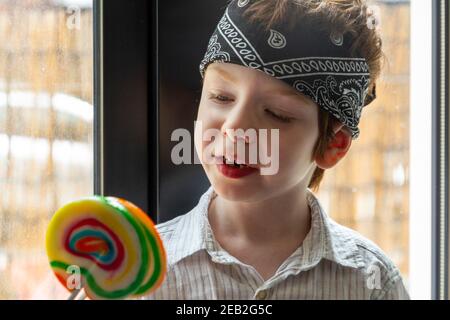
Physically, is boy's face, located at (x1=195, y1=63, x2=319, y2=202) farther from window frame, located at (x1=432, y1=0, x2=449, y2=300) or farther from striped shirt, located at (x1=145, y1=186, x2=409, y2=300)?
window frame, located at (x1=432, y1=0, x2=449, y2=300)

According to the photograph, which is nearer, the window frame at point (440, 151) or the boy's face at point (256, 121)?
the boy's face at point (256, 121)

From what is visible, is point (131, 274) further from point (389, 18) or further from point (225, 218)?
point (389, 18)

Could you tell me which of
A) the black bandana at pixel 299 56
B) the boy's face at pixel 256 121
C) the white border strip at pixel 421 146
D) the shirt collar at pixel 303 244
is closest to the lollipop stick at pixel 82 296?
the shirt collar at pixel 303 244

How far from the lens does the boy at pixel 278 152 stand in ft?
2.91

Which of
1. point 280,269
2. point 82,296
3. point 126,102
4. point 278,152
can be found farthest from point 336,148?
point 82,296

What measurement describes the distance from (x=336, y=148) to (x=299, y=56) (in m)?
0.16

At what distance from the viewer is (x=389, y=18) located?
3.23ft

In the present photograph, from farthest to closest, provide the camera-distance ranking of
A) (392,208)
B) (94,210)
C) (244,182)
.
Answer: (392,208) < (244,182) < (94,210)

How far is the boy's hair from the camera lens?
0.90m

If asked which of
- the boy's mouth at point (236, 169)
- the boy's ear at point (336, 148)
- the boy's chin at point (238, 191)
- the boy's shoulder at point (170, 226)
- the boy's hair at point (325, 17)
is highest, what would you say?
the boy's hair at point (325, 17)

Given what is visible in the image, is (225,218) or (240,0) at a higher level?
(240,0)

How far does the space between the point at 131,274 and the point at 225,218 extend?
7.1 inches

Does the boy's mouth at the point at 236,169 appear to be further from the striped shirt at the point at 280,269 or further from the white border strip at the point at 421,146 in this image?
the white border strip at the point at 421,146
